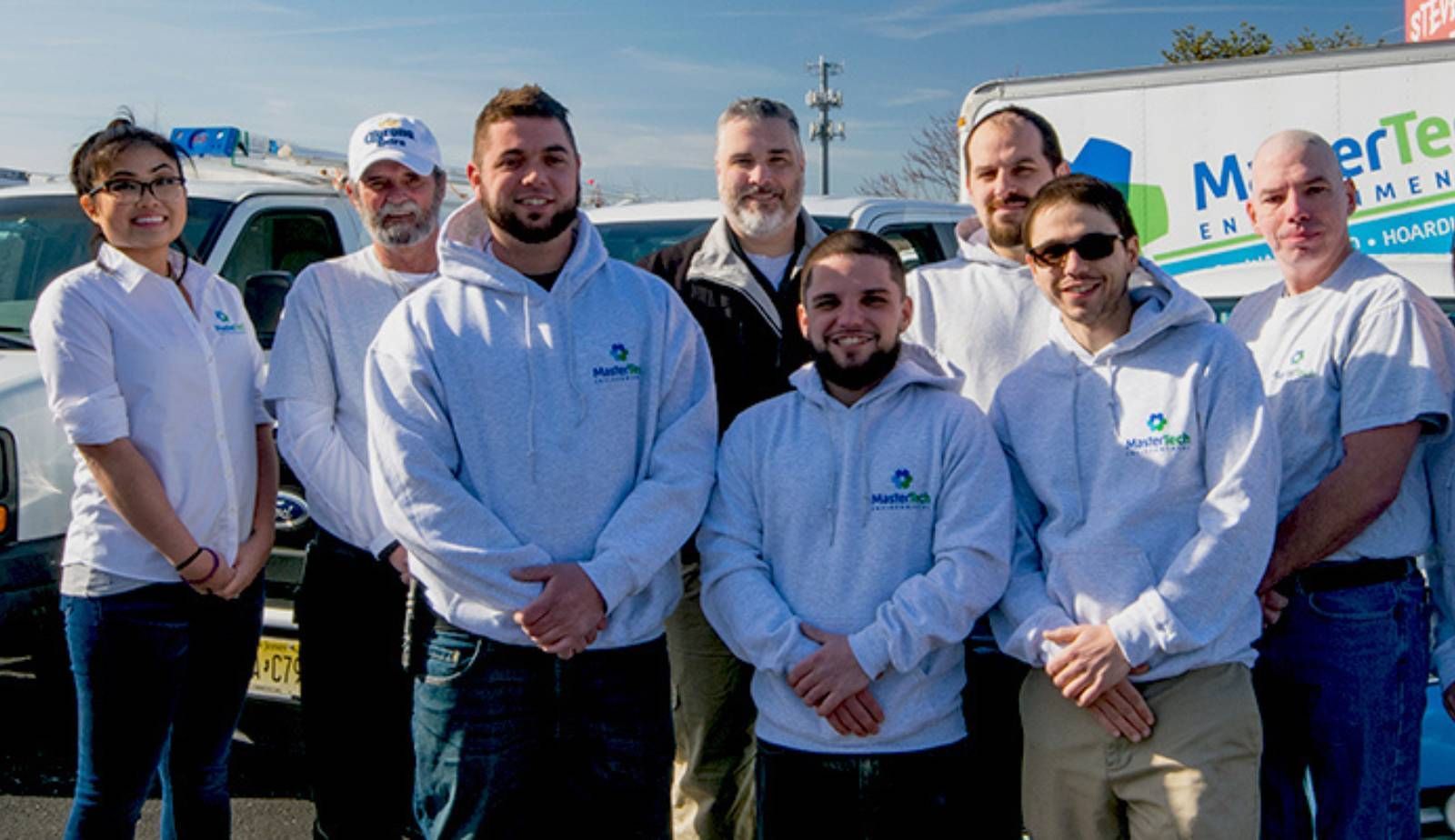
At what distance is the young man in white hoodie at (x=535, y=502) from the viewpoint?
2.81 m

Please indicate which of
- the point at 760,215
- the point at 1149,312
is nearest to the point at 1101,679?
the point at 1149,312

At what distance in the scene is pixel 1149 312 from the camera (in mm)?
2936

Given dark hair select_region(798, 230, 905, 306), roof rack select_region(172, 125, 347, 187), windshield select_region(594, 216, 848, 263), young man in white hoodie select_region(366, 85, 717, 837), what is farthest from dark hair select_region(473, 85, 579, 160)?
roof rack select_region(172, 125, 347, 187)

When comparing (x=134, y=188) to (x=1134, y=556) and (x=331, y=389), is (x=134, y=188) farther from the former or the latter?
(x=1134, y=556)

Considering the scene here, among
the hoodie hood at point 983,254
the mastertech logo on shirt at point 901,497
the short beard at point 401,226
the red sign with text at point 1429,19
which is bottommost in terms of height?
the mastertech logo on shirt at point 901,497

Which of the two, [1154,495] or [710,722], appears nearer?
[1154,495]

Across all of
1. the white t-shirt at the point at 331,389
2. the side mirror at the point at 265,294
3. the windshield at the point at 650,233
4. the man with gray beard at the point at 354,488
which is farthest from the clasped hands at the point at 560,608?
the windshield at the point at 650,233

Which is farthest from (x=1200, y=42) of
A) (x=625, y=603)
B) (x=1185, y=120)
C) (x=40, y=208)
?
(x=625, y=603)

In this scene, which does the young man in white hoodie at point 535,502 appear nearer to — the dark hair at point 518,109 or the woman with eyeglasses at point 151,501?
the dark hair at point 518,109

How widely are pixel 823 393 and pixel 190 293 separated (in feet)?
5.41

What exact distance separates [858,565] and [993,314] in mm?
846

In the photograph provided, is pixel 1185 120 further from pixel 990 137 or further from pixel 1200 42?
pixel 1200 42

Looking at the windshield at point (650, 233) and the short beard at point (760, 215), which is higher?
the windshield at point (650, 233)

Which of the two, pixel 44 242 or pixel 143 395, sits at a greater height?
pixel 44 242
